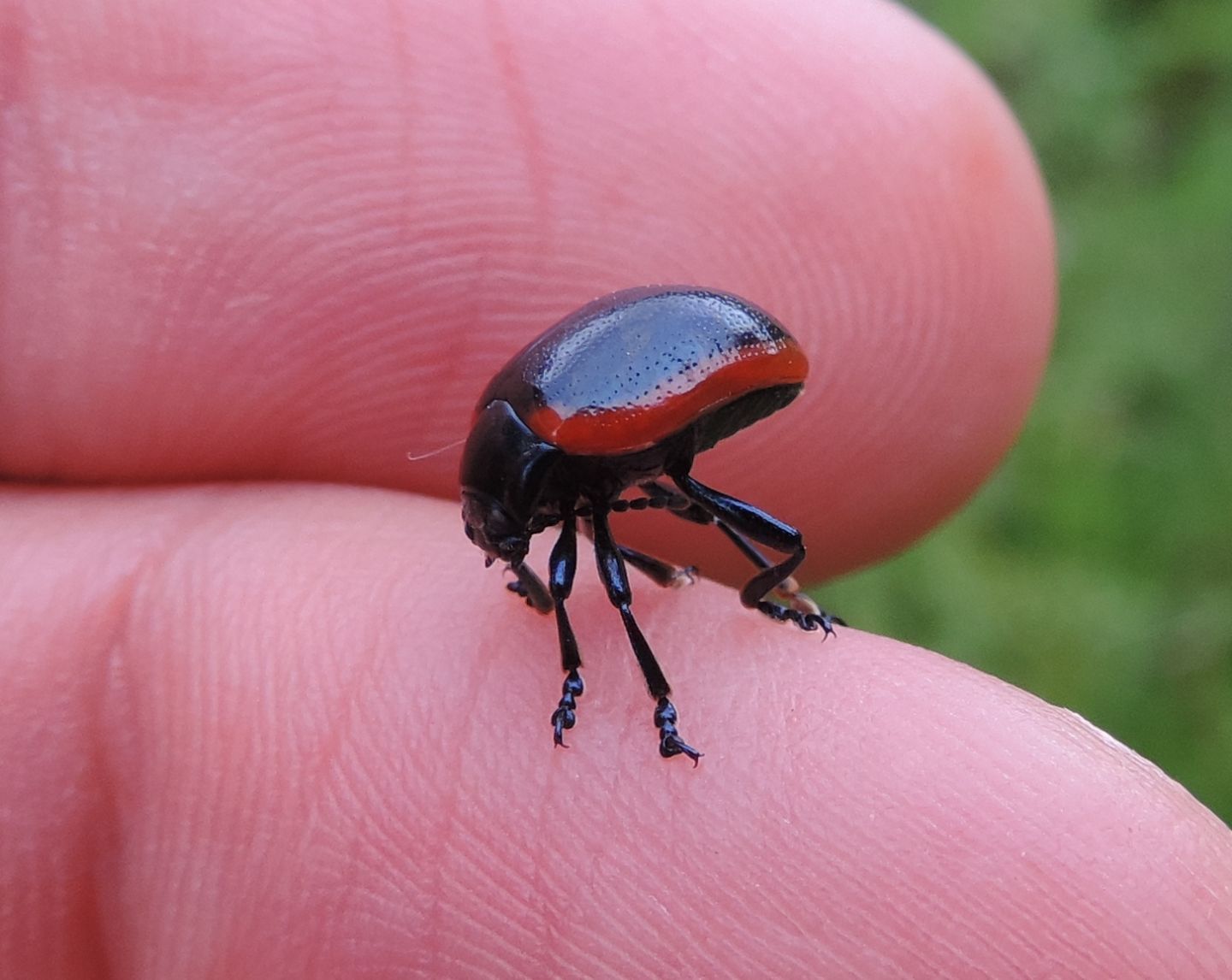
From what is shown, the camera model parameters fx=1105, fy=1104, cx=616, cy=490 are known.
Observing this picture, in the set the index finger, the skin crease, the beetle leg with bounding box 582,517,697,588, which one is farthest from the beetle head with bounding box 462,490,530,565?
the index finger

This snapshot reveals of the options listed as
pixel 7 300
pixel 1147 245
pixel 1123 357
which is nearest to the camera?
pixel 7 300

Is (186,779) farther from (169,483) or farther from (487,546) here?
(169,483)

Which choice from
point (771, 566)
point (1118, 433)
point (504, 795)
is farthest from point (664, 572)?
point (1118, 433)

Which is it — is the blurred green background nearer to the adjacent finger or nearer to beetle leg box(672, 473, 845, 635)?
beetle leg box(672, 473, 845, 635)

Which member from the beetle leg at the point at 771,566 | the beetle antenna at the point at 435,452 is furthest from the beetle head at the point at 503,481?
the beetle antenna at the point at 435,452

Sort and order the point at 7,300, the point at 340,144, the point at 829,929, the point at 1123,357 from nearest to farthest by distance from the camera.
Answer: the point at 829,929 → the point at 7,300 → the point at 340,144 → the point at 1123,357

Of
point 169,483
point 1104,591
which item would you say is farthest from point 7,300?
point 1104,591
